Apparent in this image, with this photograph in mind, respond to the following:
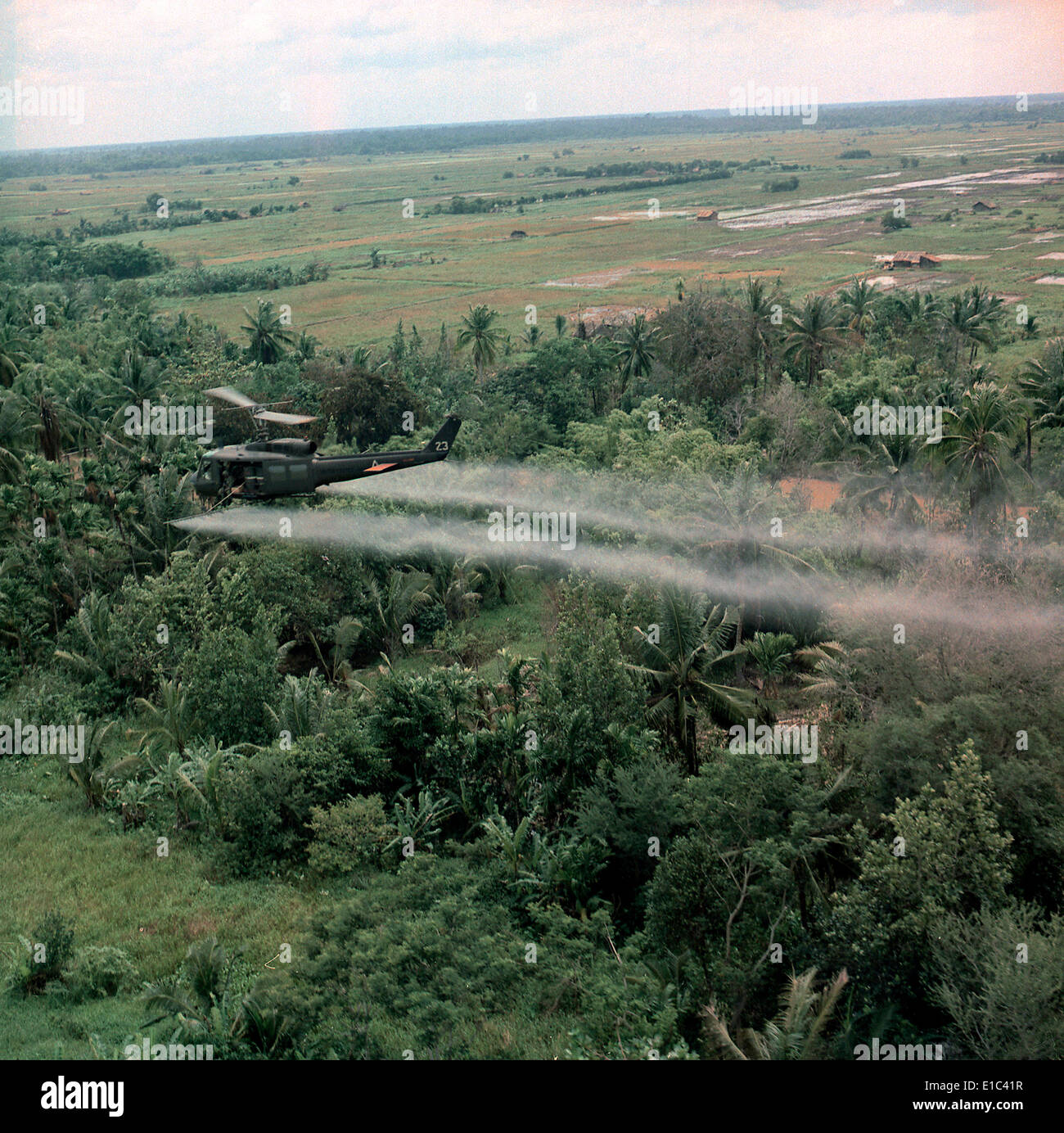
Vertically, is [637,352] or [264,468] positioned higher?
[637,352]

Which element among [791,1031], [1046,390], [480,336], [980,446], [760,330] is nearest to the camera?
[791,1031]

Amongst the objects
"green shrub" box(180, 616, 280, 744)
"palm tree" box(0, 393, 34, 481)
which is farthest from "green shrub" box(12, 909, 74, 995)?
"palm tree" box(0, 393, 34, 481)

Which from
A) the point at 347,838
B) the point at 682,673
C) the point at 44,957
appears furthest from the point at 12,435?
the point at 682,673

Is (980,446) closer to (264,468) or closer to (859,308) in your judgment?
(264,468)

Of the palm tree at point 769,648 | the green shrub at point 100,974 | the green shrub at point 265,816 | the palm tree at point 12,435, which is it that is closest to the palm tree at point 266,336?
the palm tree at point 12,435

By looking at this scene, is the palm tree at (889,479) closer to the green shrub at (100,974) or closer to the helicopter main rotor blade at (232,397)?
the helicopter main rotor blade at (232,397)
